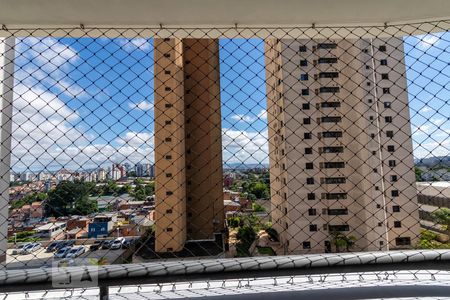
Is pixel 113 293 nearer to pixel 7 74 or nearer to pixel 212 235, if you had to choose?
pixel 7 74

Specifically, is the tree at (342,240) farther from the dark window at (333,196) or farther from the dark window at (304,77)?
the dark window at (304,77)

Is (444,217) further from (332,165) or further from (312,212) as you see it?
(312,212)

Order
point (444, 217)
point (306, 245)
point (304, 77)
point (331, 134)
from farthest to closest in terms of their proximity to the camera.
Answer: point (304, 77) → point (331, 134) → point (306, 245) → point (444, 217)

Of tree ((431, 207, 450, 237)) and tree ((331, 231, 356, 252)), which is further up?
tree ((431, 207, 450, 237))

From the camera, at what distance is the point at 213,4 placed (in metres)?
0.99

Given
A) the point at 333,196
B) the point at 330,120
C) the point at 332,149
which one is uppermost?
the point at 330,120

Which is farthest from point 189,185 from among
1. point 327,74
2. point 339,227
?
point 327,74

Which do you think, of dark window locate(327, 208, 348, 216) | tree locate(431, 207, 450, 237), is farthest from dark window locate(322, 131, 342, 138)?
tree locate(431, 207, 450, 237)

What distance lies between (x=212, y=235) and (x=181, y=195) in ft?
9.40

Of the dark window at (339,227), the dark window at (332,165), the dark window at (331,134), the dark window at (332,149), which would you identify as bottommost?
the dark window at (339,227)

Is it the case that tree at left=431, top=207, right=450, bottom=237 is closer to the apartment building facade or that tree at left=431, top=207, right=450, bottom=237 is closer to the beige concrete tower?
the apartment building facade

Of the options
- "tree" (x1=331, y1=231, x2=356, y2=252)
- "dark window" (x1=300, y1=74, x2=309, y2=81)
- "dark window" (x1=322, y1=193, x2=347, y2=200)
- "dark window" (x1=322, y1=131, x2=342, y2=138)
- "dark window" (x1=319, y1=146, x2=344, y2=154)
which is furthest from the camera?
"dark window" (x1=300, y1=74, x2=309, y2=81)

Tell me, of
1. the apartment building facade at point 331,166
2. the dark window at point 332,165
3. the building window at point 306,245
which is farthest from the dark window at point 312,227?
the dark window at point 332,165

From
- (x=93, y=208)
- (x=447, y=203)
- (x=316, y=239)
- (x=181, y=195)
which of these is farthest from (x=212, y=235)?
(x=93, y=208)
